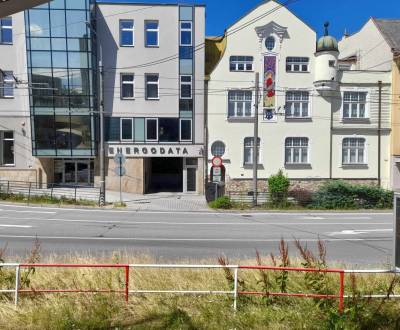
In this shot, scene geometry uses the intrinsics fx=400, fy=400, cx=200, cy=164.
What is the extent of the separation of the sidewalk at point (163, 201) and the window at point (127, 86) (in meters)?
7.46

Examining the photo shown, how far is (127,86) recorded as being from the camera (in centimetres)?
3066

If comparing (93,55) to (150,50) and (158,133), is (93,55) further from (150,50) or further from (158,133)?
(158,133)

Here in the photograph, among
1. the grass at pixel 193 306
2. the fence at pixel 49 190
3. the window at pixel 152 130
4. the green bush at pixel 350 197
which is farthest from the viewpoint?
the window at pixel 152 130

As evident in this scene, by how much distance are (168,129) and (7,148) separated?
12384mm

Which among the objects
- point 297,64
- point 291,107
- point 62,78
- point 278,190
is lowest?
point 278,190

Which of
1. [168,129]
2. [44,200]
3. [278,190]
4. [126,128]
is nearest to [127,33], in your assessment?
[126,128]

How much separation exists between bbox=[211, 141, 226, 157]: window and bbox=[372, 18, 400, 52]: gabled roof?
15.3 meters

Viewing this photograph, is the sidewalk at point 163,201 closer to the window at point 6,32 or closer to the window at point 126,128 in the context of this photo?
the window at point 126,128

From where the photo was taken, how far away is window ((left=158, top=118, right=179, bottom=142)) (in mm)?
30484

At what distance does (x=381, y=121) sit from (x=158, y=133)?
1747 centimetres

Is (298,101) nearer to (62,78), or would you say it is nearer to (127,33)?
(127,33)

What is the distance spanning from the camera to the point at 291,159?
3103 centimetres

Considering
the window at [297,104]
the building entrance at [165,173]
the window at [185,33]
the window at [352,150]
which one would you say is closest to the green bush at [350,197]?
the window at [352,150]

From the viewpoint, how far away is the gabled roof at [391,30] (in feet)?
104
